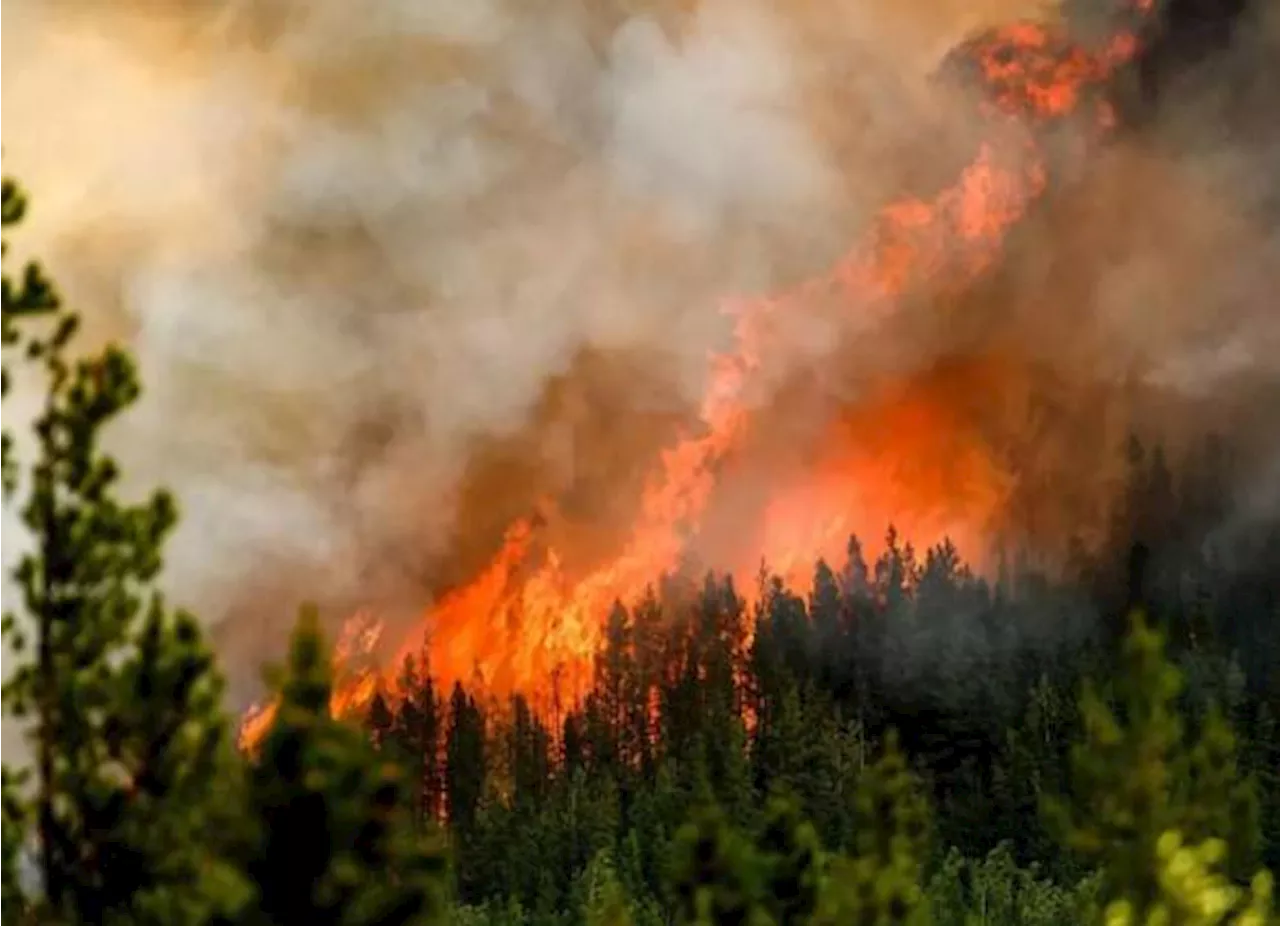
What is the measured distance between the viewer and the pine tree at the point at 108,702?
2009 cm

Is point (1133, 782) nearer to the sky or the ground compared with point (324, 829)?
nearer to the sky

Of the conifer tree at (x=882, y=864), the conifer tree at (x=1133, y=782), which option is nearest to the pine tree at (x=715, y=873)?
the conifer tree at (x=882, y=864)

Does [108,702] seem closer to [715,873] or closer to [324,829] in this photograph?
[324,829]

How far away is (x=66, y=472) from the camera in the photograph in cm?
2150

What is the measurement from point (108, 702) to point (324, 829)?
13.3 ft

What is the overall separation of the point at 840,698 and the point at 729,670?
14.6 metres

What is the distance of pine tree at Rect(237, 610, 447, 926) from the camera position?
22.7 meters

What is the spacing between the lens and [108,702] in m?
20.5

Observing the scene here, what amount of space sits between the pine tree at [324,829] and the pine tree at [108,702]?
4.71ft

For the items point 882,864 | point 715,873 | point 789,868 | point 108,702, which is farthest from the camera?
point 882,864

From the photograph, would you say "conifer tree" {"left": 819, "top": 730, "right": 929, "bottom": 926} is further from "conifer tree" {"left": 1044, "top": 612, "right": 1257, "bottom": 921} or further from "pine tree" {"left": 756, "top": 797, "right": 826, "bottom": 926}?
"conifer tree" {"left": 1044, "top": 612, "right": 1257, "bottom": 921}

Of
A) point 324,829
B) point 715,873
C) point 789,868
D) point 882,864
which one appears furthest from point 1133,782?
point 324,829

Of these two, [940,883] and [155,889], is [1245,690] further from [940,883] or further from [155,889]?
[155,889]

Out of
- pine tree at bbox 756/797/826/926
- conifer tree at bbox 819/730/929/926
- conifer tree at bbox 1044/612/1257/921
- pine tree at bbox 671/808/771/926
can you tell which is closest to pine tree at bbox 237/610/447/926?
conifer tree at bbox 1044/612/1257/921
